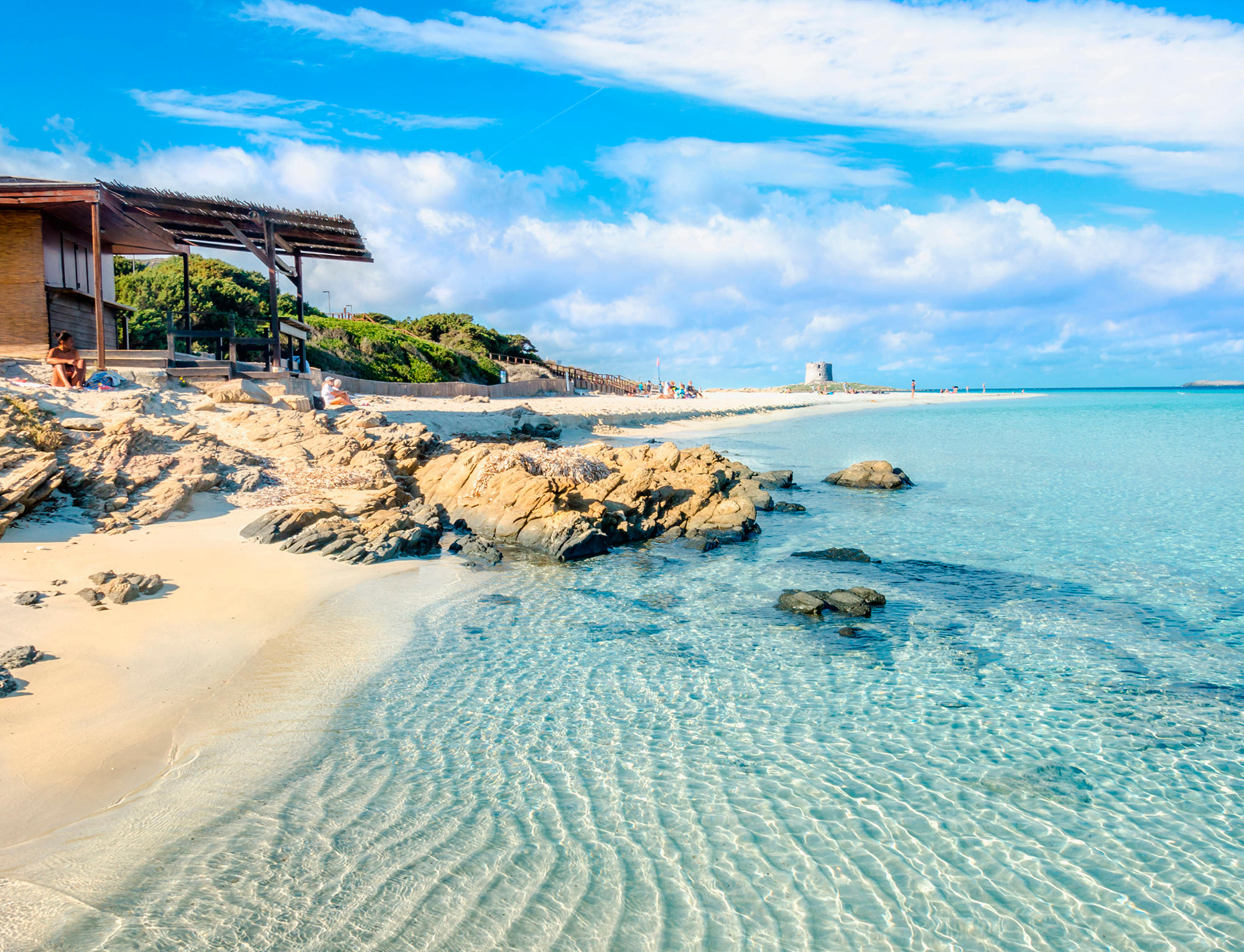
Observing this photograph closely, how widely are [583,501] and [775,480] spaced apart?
7343mm

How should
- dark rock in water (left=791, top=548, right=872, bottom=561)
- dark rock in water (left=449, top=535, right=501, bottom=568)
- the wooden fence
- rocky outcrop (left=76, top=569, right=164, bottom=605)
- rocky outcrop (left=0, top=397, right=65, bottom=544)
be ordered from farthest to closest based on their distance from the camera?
the wooden fence < dark rock in water (left=791, top=548, right=872, bottom=561) < dark rock in water (left=449, top=535, right=501, bottom=568) < rocky outcrop (left=0, top=397, right=65, bottom=544) < rocky outcrop (left=76, top=569, right=164, bottom=605)

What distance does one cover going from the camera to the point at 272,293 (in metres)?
18.0

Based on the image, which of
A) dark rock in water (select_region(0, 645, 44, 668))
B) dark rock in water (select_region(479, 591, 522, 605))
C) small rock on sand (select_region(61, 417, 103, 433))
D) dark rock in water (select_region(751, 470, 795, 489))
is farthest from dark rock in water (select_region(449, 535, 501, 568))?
dark rock in water (select_region(751, 470, 795, 489))

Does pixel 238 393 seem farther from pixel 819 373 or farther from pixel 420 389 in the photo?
pixel 819 373

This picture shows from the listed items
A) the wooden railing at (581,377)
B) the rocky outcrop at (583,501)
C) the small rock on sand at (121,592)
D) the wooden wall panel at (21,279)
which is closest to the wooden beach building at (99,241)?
the wooden wall panel at (21,279)

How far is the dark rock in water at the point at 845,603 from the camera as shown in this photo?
8.80m

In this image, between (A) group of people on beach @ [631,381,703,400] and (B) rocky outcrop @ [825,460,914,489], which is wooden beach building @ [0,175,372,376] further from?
(A) group of people on beach @ [631,381,703,400]

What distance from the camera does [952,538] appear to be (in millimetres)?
13203

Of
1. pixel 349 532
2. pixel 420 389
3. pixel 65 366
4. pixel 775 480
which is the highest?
pixel 420 389

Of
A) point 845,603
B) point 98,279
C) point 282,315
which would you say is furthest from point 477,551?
point 282,315

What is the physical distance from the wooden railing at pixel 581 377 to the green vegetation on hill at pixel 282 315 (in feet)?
19.1

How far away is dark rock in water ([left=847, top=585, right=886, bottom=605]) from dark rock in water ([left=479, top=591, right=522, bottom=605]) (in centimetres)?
417

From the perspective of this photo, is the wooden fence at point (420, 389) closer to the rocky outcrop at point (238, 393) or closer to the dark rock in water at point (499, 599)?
the rocky outcrop at point (238, 393)

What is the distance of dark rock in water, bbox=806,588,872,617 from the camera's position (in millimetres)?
8797
